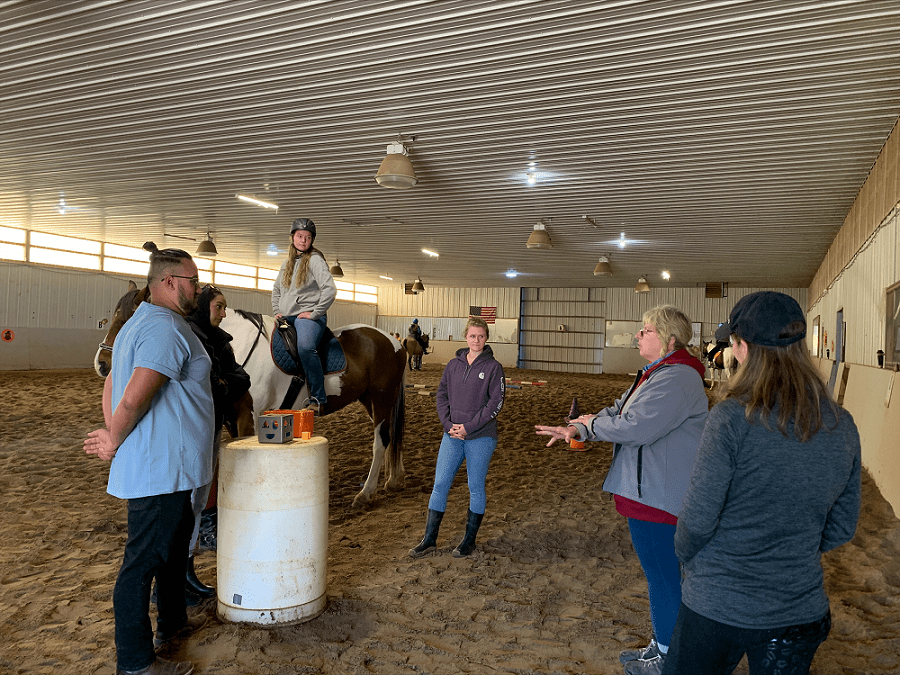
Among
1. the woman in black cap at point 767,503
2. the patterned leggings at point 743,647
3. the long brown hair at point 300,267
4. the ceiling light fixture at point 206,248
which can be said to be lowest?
the patterned leggings at point 743,647

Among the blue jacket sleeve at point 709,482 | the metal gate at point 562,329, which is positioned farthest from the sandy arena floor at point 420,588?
the metal gate at point 562,329

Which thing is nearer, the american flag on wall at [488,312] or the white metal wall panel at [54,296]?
the white metal wall panel at [54,296]

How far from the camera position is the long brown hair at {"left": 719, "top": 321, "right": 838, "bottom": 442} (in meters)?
1.46

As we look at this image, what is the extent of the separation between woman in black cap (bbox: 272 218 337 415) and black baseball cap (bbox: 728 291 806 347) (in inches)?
148

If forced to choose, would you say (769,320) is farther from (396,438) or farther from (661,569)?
(396,438)

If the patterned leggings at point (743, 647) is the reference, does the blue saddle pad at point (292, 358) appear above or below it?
above

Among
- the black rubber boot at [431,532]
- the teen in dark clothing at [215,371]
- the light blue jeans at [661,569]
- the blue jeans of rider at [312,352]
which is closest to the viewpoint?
the light blue jeans at [661,569]

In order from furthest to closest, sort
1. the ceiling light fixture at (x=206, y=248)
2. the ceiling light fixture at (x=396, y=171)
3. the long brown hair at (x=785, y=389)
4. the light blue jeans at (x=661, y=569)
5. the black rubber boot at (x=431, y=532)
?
the ceiling light fixture at (x=206, y=248) → the ceiling light fixture at (x=396, y=171) → the black rubber boot at (x=431, y=532) → the light blue jeans at (x=661, y=569) → the long brown hair at (x=785, y=389)

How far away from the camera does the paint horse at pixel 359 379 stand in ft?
15.7

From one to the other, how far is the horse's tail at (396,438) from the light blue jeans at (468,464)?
6.11 feet

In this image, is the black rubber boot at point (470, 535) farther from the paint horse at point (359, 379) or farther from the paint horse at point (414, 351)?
the paint horse at point (414, 351)

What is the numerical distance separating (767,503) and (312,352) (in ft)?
13.5

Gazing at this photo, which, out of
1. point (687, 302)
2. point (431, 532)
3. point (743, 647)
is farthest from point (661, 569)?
point (687, 302)

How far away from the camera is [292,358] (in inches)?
194
